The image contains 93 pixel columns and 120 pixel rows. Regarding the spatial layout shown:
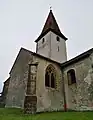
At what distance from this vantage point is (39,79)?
14391 mm

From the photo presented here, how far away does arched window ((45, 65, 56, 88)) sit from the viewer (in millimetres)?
15324

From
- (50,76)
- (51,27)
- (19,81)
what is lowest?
(19,81)

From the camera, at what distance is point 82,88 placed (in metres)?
14.0

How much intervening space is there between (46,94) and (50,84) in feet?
4.78

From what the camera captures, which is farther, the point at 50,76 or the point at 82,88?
the point at 50,76

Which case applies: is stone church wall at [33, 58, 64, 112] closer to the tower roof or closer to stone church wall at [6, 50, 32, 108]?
stone church wall at [6, 50, 32, 108]

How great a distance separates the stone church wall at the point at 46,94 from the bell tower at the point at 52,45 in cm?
606

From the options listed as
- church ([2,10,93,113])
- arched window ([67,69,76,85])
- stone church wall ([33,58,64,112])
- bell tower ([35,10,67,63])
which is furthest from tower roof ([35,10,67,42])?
arched window ([67,69,76,85])

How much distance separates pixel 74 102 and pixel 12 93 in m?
7.62

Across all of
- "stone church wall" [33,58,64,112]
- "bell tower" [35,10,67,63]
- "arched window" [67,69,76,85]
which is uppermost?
"bell tower" [35,10,67,63]

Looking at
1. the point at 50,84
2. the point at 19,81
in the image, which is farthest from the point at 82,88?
the point at 19,81

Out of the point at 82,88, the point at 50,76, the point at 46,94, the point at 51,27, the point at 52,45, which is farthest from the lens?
the point at 51,27

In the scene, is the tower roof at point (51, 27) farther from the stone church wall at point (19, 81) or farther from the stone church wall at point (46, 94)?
the stone church wall at point (46, 94)

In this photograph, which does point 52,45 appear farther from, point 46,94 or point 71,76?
point 46,94
